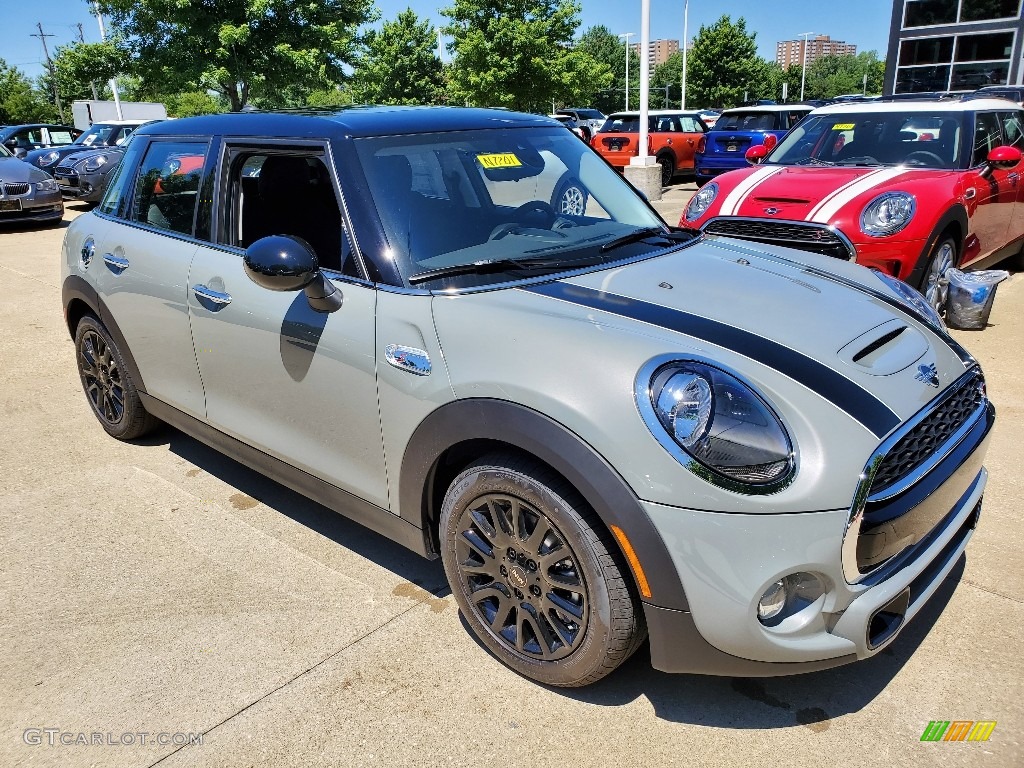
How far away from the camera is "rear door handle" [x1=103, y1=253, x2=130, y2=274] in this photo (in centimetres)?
372

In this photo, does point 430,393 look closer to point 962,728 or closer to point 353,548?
point 353,548

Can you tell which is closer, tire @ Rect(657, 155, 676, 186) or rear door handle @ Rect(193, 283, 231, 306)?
rear door handle @ Rect(193, 283, 231, 306)

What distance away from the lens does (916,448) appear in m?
2.17

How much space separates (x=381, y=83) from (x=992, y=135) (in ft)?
110

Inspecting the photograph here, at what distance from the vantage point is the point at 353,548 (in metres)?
3.31

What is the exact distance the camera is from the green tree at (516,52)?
23828 mm

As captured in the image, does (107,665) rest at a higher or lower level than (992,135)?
lower

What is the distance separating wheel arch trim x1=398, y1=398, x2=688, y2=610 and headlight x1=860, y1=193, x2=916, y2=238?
166 inches

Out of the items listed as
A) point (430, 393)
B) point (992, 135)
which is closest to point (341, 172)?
point (430, 393)

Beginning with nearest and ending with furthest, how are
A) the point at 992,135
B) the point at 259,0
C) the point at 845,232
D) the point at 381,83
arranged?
the point at 845,232 → the point at 992,135 → the point at 259,0 → the point at 381,83

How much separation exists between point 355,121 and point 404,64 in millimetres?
35740

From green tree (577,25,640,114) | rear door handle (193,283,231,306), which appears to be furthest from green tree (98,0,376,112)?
green tree (577,25,640,114)

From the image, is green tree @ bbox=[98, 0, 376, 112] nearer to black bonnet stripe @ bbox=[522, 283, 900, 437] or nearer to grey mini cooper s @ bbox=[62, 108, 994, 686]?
grey mini cooper s @ bbox=[62, 108, 994, 686]

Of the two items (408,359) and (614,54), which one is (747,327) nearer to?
(408,359)
